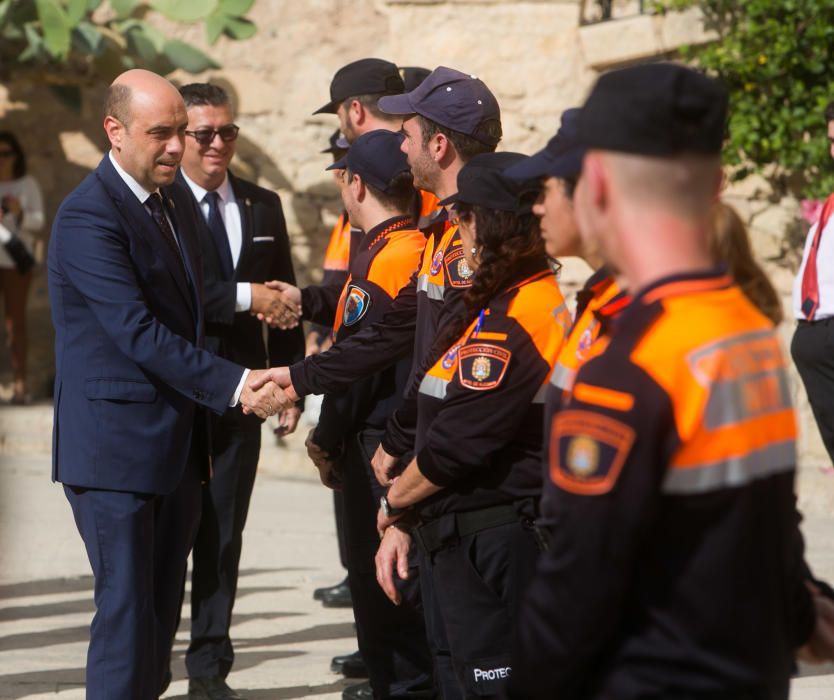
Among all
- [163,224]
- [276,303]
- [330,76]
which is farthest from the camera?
[330,76]

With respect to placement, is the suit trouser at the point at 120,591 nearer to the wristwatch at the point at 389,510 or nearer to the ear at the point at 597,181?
the wristwatch at the point at 389,510

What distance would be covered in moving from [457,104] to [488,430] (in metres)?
1.08

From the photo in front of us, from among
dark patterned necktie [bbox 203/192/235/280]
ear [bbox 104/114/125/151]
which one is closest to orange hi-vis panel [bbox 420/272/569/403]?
ear [bbox 104/114/125/151]

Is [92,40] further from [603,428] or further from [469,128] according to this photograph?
[603,428]

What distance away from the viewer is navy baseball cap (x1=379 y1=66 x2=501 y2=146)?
3.63 meters

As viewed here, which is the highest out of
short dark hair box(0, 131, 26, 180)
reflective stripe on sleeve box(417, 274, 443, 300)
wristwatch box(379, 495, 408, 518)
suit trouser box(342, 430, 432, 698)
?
short dark hair box(0, 131, 26, 180)

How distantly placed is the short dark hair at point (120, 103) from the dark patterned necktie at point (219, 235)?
39.1 inches

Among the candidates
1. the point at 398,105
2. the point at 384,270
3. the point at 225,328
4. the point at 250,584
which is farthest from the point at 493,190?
the point at 250,584

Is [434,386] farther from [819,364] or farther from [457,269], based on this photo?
[819,364]

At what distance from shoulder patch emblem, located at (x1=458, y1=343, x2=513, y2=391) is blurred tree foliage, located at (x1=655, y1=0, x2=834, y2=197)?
17.0 ft

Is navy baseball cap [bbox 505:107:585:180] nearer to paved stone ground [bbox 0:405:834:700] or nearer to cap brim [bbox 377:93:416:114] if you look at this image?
cap brim [bbox 377:93:416:114]

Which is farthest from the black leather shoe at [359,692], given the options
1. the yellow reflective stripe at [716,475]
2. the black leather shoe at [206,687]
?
the yellow reflective stripe at [716,475]

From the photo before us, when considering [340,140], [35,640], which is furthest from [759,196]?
[35,640]

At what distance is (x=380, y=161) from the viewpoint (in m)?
4.07
